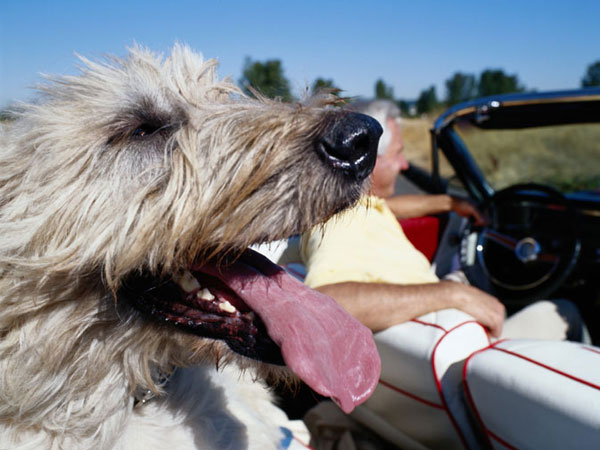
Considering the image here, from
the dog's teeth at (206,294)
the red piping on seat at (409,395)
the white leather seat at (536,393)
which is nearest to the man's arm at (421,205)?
the red piping on seat at (409,395)

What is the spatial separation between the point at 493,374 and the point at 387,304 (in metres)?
0.70

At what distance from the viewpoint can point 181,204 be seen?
5.81 feet

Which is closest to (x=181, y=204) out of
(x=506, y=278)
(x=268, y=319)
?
(x=268, y=319)

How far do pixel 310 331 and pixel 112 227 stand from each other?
0.78 m

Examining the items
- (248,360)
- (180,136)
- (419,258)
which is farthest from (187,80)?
(419,258)

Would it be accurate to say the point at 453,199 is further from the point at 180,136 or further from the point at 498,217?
the point at 180,136

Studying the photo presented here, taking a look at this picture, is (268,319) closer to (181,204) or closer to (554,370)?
(181,204)

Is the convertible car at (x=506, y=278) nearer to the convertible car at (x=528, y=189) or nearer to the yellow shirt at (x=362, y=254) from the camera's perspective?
the convertible car at (x=528, y=189)

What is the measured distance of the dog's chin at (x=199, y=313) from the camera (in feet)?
6.00

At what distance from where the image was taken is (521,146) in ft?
16.5

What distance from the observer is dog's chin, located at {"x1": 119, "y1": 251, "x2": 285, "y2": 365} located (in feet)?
6.00

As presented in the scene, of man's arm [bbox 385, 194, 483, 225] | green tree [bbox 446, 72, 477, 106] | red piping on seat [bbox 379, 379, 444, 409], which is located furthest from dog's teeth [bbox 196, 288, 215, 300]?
green tree [bbox 446, 72, 477, 106]

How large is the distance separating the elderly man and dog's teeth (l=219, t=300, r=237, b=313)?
2.24 feet

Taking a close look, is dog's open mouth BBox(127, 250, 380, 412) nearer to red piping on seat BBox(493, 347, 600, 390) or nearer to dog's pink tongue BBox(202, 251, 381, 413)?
dog's pink tongue BBox(202, 251, 381, 413)
